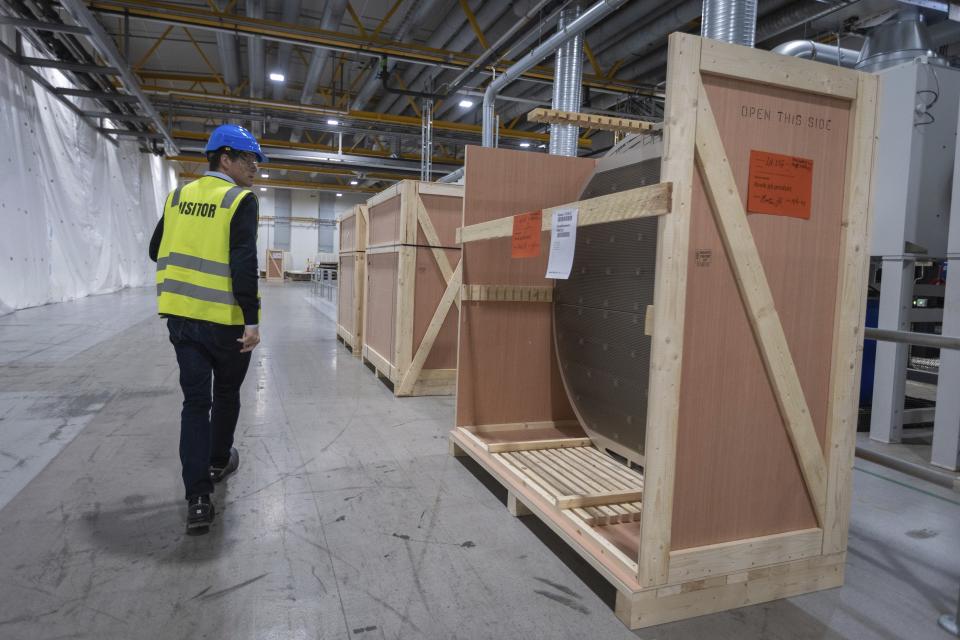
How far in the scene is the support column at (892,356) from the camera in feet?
14.4

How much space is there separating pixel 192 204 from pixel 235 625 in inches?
69.3

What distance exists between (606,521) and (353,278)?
19.3 feet

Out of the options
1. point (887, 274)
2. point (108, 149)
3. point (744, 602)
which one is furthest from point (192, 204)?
point (108, 149)

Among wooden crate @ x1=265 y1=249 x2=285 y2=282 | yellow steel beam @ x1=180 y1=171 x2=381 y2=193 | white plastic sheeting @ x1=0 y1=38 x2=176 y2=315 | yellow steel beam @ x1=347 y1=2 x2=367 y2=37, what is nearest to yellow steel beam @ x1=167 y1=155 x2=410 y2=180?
white plastic sheeting @ x1=0 y1=38 x2=176 y2=315

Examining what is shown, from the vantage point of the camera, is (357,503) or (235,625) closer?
(235,625)

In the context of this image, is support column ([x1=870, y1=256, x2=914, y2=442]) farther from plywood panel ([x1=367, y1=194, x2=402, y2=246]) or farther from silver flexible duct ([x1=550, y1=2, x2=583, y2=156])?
plywood panel ([x1=367, y1=194, x2=402, y2=246])

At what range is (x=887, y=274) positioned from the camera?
14.7 ft

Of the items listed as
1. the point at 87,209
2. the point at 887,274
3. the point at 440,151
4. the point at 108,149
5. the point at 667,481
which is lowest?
the point at 667,481

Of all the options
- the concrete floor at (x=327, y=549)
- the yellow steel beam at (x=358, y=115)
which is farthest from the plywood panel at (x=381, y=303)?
the yellow steel beam at (x=358, y=115)

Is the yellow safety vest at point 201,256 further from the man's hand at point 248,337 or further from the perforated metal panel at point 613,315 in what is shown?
the perforated metal panel at point 613,315

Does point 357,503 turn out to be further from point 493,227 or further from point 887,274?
point 887,274

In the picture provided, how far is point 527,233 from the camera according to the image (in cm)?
284

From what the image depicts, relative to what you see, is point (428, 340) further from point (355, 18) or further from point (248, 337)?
point (355, 18)

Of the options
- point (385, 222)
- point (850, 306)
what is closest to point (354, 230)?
point (385, 222)
